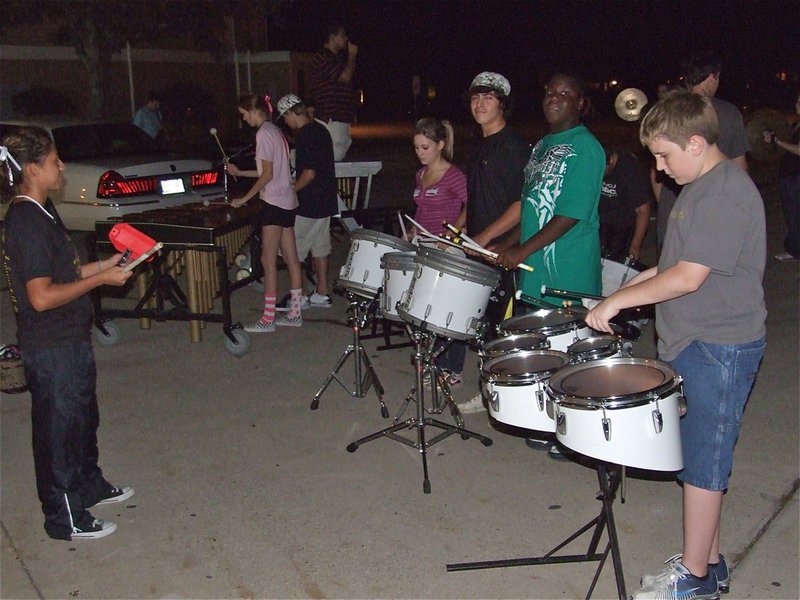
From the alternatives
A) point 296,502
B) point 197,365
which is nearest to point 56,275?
point 296,502

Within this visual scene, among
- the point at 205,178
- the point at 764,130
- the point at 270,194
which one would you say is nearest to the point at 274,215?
the point at 270,194

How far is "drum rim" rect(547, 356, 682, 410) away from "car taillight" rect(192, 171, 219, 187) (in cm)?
766

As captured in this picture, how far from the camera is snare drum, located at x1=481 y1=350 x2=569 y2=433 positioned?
11.6 ft

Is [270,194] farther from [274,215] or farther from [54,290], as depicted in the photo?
[54,290]

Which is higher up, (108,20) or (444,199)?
(108,20)

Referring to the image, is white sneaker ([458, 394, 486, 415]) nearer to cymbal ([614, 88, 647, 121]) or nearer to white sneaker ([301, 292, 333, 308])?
white sneaker ([301, 292, 333, 308])

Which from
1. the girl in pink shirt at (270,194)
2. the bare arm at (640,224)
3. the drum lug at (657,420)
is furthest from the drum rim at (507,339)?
the girl in pink shirt at (270,194)

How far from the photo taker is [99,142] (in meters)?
10.9

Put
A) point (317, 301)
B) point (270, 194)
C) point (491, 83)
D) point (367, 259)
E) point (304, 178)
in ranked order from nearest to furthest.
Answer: point (491, 83), point (367, 259), point (270, 194), point (304, 178), point (317, 301)

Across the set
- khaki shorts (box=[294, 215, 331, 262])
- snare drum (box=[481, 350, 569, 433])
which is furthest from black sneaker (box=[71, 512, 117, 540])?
khaki shorts (box=[294, 215, 331, 262])

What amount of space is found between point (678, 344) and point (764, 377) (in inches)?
127

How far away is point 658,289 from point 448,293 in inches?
58.0

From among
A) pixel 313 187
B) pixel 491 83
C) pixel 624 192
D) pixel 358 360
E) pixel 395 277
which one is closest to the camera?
pixel 395 277

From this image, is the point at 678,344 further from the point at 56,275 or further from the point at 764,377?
the point at 764,377
